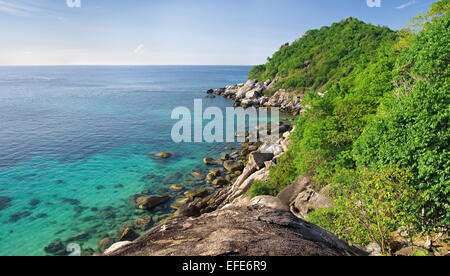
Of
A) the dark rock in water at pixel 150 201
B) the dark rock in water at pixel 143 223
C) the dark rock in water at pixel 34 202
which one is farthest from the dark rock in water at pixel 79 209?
the dark rock in water at pixel 143 223

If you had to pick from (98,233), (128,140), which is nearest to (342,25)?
(128,140)

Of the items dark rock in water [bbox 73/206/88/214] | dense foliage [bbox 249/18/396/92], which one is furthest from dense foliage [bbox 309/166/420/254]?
dense foliage [bbox 249/18/396/92]

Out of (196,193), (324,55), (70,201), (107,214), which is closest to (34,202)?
(70,201)

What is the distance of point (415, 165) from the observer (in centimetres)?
1134

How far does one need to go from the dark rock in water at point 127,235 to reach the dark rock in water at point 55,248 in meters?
4.54

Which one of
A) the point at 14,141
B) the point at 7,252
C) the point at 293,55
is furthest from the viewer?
the point at 293,55

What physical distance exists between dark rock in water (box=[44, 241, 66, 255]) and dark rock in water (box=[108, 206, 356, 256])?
1815cm

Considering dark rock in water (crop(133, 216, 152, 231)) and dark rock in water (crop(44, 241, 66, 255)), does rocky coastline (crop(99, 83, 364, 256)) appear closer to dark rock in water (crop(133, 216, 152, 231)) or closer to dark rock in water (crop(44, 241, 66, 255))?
dark rock in water (crop(133, 216, 152, 231))

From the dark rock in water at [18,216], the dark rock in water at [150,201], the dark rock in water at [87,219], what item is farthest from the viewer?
the dark rock in water at [150,201]

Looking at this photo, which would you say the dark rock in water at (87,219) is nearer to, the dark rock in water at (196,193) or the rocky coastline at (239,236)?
the dark rock in water at (196,193)

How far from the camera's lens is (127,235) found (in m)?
20.9

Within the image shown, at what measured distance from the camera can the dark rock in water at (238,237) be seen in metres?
6.31

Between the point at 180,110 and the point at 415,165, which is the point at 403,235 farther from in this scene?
the point at 180,110
